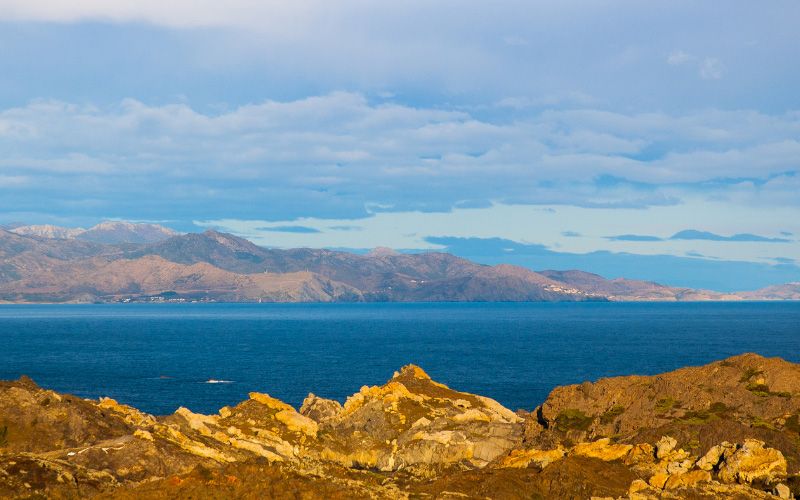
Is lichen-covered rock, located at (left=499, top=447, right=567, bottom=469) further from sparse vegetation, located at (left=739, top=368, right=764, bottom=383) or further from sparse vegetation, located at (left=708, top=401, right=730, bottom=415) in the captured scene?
sparse vegetation, located at (left=739, top=368, right=764, bottom=383)

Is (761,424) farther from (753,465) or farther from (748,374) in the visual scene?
(753,465)

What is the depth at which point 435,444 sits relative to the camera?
6881 centimetres

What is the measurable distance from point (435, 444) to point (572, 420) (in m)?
11.7

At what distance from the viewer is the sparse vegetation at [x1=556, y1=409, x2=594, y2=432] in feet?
218

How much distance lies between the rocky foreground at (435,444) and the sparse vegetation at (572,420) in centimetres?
10

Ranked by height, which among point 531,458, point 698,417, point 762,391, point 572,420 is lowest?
point 531,458

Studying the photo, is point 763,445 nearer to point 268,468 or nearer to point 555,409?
point 555,409

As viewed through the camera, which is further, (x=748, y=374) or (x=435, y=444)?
(x=435, y=444)

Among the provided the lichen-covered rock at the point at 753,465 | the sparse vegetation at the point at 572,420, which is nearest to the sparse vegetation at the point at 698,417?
the sparse vegetation at the point at 572,420

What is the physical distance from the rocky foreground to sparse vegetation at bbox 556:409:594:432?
0.31ft

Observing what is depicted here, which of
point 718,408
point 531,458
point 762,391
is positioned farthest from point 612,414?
point 762,391

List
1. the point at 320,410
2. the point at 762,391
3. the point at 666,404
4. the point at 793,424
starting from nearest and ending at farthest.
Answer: the point at 793,424 < the point at 762,391 < the point at 666,404 < the point at 320,410

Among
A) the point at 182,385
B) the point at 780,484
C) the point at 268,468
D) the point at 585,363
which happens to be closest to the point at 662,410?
the point at 780,484

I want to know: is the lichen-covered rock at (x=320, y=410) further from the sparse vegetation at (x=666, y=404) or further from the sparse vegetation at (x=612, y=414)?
the sparse vegetation at (x=666, y=404)
